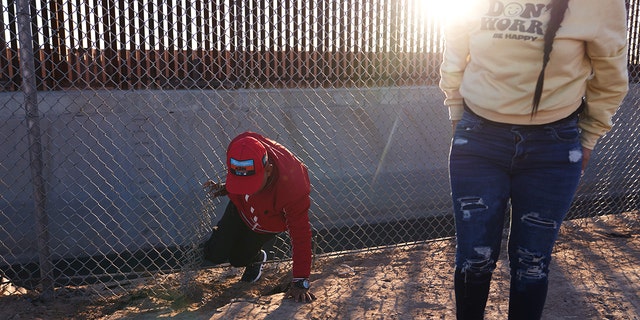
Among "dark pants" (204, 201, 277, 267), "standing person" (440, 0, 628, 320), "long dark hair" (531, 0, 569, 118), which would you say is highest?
"long dark hair" (531, 0, 569, 118)

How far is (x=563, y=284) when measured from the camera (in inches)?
157

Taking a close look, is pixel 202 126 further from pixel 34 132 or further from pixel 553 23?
pixel 553 23

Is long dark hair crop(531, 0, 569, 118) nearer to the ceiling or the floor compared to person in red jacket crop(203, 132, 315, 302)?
nearer to the ceiling

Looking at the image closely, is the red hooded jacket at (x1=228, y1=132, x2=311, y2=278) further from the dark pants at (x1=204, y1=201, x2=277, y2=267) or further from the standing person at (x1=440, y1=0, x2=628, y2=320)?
the standing person at (x1=440, y1=0, x2=628, y2=320)

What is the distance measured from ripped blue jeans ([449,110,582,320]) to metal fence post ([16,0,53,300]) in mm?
2566

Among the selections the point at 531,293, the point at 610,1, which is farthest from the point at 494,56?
the point at 531,293

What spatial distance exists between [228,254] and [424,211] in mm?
3465

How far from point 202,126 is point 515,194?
4.58 m

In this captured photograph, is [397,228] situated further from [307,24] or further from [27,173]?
[27,173]

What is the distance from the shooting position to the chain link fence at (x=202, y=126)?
545 centimetres

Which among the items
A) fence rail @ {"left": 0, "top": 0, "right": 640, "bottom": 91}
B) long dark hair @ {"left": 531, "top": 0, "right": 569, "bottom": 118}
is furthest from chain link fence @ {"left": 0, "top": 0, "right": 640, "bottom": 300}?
long dark hair @ {"left": 531, "top": 0, "right": 569, "bottom": 118}

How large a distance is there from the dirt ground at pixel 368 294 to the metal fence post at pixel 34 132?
0.26 metres

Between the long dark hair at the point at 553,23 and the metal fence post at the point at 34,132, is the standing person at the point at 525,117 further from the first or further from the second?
the metal fence post at the point at 34,132

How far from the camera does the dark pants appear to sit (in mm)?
4102
